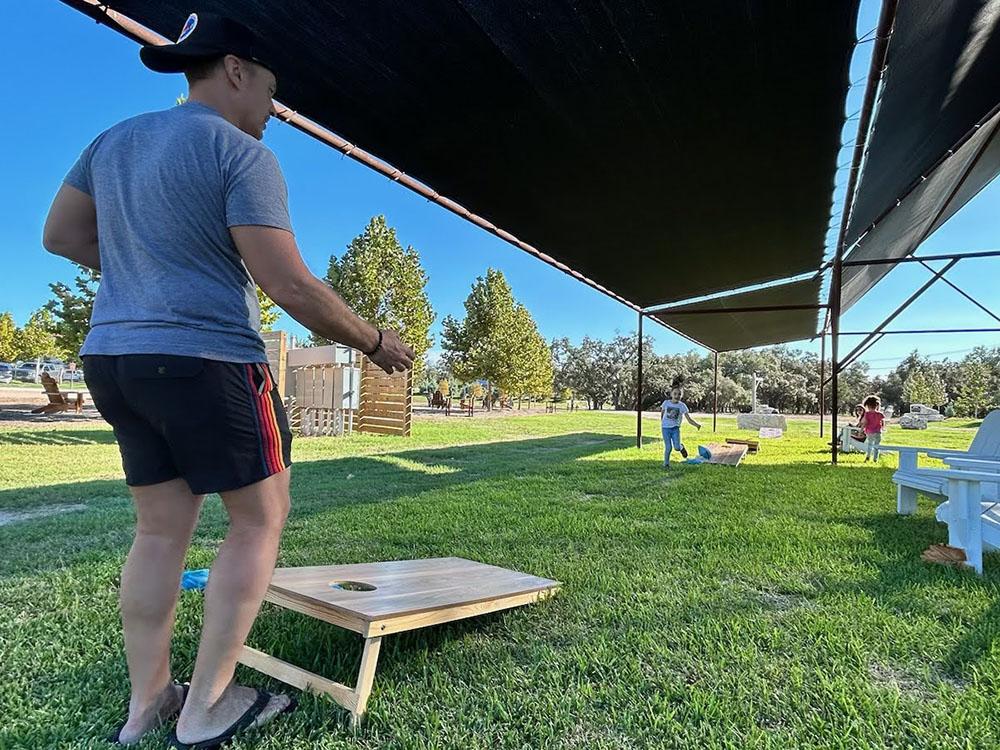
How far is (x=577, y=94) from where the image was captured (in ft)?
12.5

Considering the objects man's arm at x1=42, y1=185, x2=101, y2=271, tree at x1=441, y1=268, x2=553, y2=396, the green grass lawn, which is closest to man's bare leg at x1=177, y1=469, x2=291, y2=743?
the green grass lawn

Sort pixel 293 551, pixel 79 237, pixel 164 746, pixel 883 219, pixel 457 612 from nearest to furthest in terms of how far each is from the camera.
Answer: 1. pixel 164 746
2. pixel 79 237
3. pixel 457 612
4. pixel 293 551
5. pixel 883 219

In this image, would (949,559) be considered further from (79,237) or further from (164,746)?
(79,237)

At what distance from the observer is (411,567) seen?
2.56m

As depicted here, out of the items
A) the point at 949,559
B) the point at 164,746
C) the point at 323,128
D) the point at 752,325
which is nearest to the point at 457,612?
the point at 164,746

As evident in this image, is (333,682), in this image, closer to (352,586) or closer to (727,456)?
(352,586)

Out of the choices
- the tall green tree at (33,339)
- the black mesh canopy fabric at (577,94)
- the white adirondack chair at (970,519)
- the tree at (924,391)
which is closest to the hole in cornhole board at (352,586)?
the black mesh canopy fabric at (577,94)

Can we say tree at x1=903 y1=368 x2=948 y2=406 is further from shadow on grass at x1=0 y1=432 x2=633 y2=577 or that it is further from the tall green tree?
the tall green tree

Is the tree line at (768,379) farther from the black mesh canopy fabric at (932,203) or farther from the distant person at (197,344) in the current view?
the distant person at (197,344)

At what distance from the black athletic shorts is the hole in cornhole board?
0.79m

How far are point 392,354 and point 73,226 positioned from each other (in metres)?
0.94

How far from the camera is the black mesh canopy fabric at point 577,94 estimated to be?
2.98 metres

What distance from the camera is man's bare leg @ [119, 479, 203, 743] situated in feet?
4.79

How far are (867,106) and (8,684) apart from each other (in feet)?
18.0
